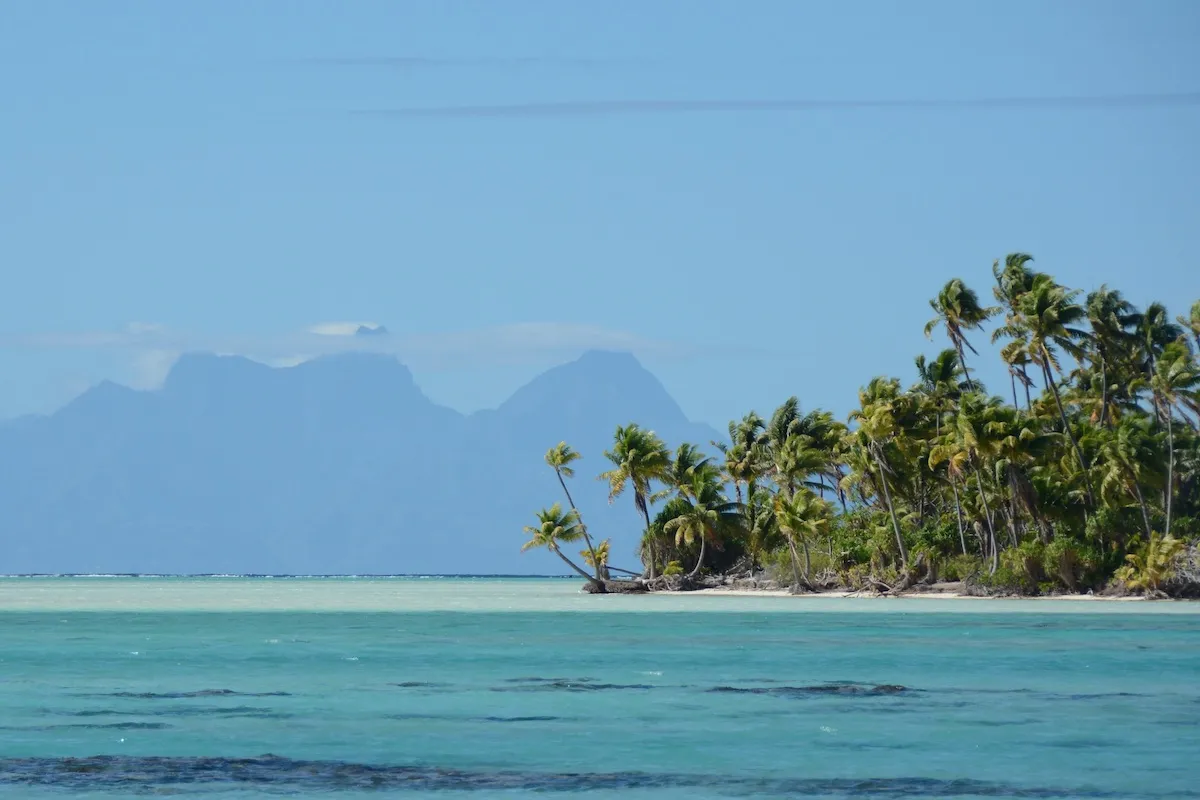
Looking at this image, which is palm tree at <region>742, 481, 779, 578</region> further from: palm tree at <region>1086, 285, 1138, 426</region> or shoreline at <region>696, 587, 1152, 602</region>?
palm tree at <region>1086, 285, 1138, 426</region>

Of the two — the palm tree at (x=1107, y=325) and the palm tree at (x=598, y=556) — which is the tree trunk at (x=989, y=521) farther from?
the palm tree at (x=598, y=556)

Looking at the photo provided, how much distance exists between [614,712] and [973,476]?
58696 mm

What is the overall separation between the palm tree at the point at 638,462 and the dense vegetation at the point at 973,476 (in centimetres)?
17

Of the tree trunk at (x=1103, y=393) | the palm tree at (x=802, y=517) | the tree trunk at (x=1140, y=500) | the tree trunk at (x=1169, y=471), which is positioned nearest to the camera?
the tree trunk at (x=1169, y=471)

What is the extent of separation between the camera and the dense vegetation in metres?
76.8

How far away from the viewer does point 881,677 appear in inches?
1452

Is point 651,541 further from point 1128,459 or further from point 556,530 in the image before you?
point 1128,459

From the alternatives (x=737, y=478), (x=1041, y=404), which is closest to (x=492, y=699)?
(x=1041, y=404)

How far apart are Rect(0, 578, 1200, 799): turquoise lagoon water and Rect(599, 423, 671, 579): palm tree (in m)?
40.7

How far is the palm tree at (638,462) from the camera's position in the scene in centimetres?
9869

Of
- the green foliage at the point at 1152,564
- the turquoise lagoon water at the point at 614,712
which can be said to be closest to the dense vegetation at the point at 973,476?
the green foliage at the point at 1152,564

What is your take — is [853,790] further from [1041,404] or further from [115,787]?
[1041,404]

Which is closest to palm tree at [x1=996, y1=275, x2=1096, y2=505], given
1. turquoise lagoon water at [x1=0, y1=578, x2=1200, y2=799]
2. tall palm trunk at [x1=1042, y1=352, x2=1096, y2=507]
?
tall palm trunk at [x1=1042, y1=352, x2=1096, y2=507]

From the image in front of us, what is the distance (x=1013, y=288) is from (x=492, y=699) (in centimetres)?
5903
